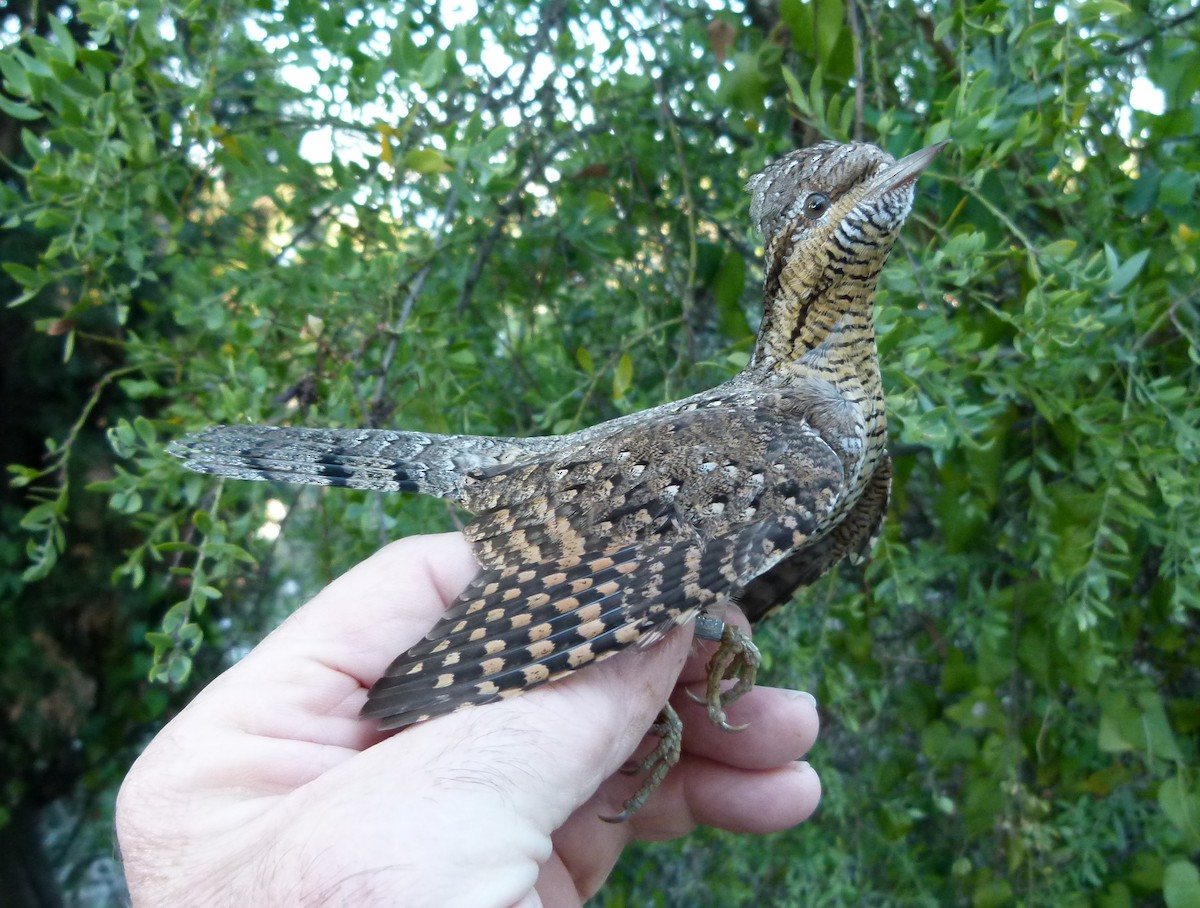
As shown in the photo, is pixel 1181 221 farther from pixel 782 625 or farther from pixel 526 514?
pixel 526 514

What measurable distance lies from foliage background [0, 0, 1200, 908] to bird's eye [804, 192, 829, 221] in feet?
0.48

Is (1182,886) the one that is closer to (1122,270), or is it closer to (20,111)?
(1122,270)

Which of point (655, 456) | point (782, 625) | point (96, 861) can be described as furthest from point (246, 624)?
point (655, 456)

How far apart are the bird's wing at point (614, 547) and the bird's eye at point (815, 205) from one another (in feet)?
1.55

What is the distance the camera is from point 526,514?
65.9 inches

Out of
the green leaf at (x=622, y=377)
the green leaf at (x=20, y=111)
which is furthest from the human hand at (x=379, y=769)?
the green leaf at (x=20, y=111)

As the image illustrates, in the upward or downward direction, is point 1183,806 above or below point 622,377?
below

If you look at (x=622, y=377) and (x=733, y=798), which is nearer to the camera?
(x=622, y=377)

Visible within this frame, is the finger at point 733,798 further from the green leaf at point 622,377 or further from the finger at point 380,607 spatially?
the green leaf at point 622,377

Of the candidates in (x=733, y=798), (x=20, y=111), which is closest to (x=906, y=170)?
(x=733, y=798)

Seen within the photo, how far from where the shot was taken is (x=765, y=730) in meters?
1.96

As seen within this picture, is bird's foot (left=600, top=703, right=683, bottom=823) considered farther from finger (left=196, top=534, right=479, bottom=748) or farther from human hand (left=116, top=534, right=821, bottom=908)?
finger (left=196, top=534, right=479, bottom=748)

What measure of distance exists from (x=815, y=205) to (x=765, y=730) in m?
1.16

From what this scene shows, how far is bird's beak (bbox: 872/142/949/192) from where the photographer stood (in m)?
1.62
